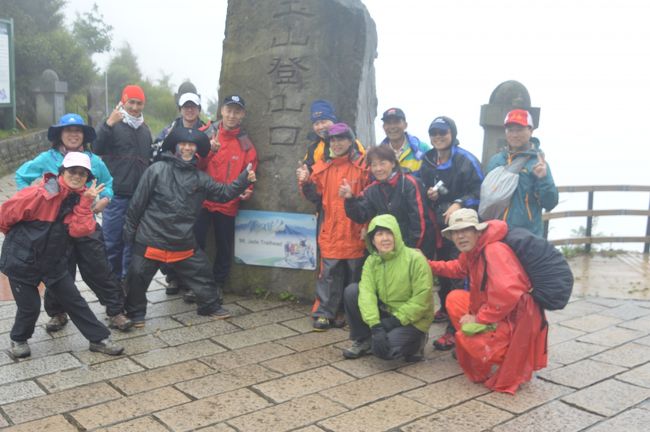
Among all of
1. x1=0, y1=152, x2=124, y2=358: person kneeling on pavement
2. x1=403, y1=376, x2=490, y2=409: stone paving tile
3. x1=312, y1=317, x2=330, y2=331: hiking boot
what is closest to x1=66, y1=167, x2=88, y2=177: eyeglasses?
x1=0, y1=152, x2=124, y2=358: person kneeling on pavement

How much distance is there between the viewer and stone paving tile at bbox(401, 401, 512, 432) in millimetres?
3600

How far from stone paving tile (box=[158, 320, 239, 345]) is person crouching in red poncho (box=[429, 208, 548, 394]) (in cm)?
203

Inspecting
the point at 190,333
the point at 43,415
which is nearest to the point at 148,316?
the point at 190,333

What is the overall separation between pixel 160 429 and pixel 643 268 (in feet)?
23.9

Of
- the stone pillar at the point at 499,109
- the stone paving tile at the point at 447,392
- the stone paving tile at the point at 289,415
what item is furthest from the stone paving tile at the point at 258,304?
the stone pillar at the point at 499,109

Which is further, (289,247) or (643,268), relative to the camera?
(643,268)

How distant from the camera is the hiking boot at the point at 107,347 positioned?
15.2 ft

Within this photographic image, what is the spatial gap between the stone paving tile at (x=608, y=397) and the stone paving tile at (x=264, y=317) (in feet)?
8.33

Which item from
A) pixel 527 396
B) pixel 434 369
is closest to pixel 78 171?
pixel 434 369

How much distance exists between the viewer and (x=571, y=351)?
497 cm

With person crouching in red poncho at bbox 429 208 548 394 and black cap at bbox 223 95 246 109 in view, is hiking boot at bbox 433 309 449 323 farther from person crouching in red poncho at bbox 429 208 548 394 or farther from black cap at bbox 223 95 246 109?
black cap at bbox 223 95 246 109

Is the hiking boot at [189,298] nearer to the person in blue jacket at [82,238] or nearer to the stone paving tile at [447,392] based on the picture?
the person in blue jacket at [82,238]

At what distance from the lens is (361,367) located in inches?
179

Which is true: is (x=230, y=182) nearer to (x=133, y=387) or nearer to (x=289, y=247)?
(x=289, y=247)
